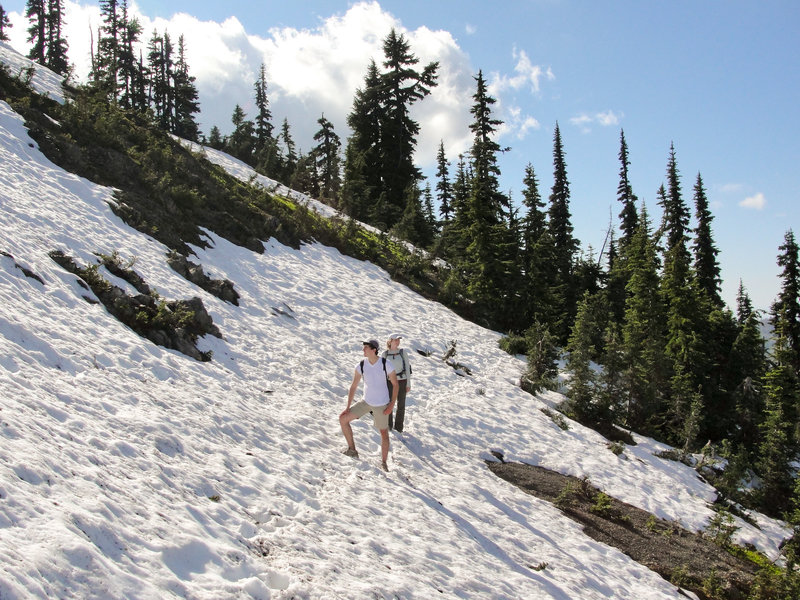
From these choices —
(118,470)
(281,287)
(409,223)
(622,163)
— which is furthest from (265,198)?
A: (622,163)

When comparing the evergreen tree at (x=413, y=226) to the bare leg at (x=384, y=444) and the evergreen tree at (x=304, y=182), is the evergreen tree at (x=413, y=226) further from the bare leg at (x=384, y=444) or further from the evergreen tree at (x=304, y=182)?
the bare leg at (x=384, y=444)

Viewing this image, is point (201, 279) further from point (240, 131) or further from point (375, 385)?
point (240, 131)

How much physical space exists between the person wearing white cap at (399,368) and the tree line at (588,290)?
28.7 ft

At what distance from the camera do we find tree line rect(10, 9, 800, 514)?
2245 centimetres

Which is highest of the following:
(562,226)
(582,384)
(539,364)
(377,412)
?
(562,226)

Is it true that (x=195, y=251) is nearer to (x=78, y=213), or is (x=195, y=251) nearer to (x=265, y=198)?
(x=78, y=213)

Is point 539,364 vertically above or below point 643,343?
below

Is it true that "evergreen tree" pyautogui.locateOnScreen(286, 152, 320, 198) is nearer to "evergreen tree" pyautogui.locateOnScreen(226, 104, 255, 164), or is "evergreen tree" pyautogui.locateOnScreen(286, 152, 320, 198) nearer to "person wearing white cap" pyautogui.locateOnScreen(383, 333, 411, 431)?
"evergreen tree" pyautogui.locateOnScreen(226, 104, 255, 164)

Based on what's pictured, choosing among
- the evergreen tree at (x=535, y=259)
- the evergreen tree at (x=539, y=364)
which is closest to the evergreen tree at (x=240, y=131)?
the evergreen tree at (x=535, y=259)

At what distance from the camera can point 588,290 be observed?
109 ft

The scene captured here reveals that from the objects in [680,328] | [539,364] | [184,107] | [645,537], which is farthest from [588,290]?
[184,107]

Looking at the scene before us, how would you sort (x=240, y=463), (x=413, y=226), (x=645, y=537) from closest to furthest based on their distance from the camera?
(x=240, y=463) < (x=645, y=537) < (x=413, y=226)

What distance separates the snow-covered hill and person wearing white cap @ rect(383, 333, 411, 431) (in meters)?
0.53

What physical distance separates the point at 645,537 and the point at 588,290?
24.1 metres
